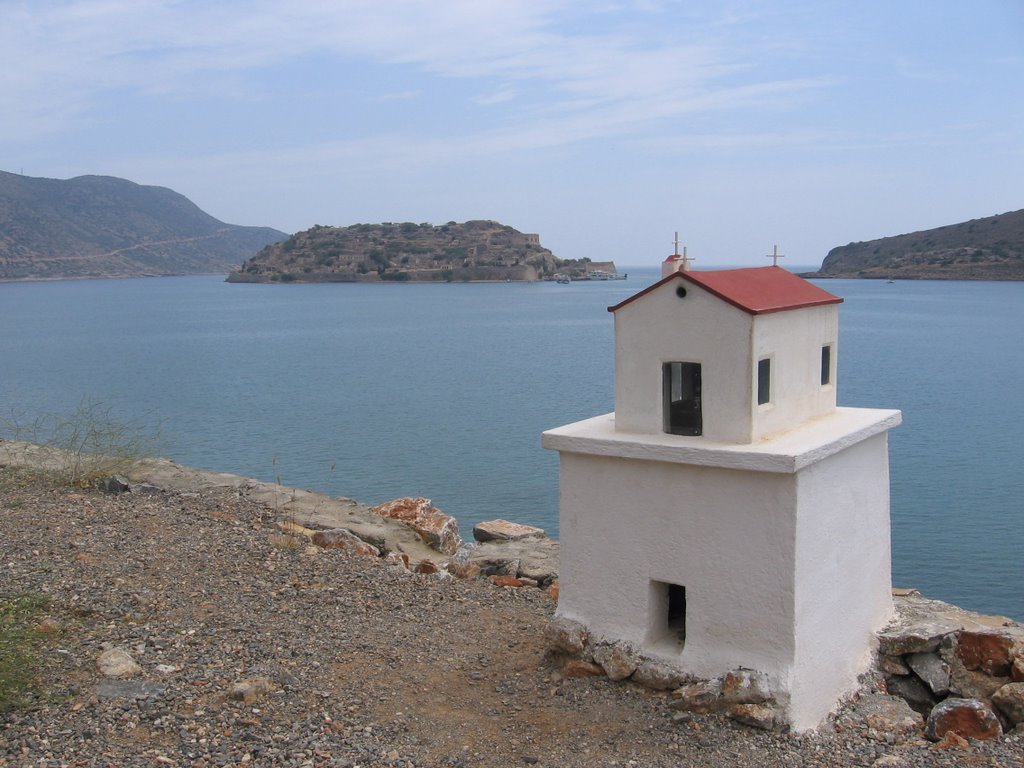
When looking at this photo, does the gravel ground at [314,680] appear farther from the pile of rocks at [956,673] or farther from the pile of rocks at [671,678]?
the pile of rocks at [956,673]

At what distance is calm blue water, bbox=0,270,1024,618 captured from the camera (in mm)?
19609

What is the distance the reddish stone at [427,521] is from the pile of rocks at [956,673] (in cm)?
587

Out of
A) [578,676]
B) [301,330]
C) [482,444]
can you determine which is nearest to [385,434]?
[482,444]

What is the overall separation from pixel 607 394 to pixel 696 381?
27.4 m

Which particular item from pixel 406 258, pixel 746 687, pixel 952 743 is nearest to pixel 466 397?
pixel 746 687

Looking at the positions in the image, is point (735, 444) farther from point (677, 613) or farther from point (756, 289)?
point (677, 613)

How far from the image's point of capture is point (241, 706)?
22.5 ft

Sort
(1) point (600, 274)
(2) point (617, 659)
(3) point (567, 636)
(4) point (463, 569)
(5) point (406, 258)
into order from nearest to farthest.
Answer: (2) point (617, 659), (3) point (567, 636), (4) point (463, 569), (5) point (406, 258), (1) point (600, 274)

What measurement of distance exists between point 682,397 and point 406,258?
143018 millimetres

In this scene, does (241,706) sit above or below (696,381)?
below

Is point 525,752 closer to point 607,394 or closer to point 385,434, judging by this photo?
point 385,434

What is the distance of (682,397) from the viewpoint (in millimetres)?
7746

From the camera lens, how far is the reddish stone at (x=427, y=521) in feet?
41.3

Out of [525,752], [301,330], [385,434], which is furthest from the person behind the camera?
[301,330]
